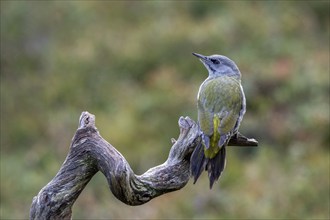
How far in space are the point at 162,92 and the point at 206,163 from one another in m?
8.48

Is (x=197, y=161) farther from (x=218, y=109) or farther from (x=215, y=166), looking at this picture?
(x=218, y=109)

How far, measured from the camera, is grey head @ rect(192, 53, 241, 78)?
6.81m

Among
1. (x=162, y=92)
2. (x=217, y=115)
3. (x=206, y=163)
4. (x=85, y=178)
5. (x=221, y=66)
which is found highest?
(x=162, y=92)

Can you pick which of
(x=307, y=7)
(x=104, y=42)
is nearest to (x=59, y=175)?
(x=104, y=42)

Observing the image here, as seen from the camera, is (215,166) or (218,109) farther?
(218,109)

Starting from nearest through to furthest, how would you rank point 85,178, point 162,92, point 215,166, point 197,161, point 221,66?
point 85,178 < point 197,161 < point 215,166 < point 221,66 < point 162,92

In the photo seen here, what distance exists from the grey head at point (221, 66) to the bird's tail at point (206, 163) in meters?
1.04

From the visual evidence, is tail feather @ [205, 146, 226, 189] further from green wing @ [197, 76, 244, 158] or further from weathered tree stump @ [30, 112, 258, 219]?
weathered tree stump @ [30, 112, 258, 219]

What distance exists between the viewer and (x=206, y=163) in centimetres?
575

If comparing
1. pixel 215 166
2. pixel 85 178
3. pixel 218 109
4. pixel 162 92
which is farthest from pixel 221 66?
pixel 162 92

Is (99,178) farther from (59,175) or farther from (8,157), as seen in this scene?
(59,175)

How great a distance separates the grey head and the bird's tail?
3.41ft

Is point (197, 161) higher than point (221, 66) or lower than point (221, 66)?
lower

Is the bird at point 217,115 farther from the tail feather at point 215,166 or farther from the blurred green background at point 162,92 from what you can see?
the blurred green background at point 162,92
